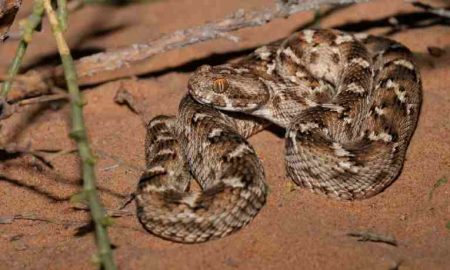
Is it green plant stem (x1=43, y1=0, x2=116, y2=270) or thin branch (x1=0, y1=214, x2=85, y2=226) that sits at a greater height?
green plant stem (x1=43, y1=0, x2=116, y2=270)

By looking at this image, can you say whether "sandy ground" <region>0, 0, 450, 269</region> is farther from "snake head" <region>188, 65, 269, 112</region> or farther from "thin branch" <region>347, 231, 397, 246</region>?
"snake head" <region>188, 65, 269, 112</region>

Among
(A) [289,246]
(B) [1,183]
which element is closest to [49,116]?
(B) [1,183]

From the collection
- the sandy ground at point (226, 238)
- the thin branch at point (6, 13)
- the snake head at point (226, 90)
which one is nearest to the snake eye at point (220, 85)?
the snake head at point (226, 90)

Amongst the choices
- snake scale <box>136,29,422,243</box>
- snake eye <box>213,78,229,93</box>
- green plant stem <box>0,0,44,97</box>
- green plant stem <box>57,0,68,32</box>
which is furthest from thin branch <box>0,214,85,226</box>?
snake eye <box>213,78,229,93</box>

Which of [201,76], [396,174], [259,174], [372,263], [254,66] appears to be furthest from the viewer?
[254,66]

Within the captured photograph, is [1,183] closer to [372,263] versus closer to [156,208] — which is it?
[156,208]

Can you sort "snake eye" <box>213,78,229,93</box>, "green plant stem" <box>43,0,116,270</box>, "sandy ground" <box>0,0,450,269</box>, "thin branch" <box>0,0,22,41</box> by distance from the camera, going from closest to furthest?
"green plant stem" <box>43,0,116,270</box> → "sandy ground" <box>0,0,450,269</box> → "thin branch" <box>0,0,22,41</box> → "snake eye" <box>213,78,229,93</box>

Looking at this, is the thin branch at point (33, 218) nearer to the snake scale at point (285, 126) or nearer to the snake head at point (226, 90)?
the snake scale at point (285, 126)

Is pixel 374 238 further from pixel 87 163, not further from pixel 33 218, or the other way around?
pixel 33 218
